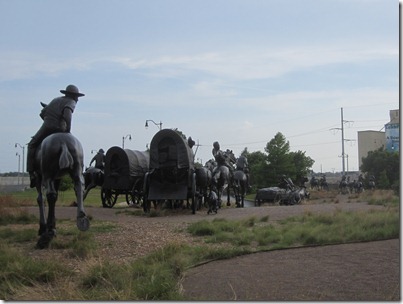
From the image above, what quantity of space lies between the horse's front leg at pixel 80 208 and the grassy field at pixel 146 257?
0.39m

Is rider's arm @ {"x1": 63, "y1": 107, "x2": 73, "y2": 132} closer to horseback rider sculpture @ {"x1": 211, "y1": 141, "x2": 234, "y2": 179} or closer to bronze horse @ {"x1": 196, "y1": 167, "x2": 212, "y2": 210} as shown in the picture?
bronze horse @ {"x1": 196, "y1": 167, "x2": 212, "y2": 210}

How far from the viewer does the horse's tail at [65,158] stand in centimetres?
910

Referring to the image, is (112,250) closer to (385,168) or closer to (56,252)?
(56,252)

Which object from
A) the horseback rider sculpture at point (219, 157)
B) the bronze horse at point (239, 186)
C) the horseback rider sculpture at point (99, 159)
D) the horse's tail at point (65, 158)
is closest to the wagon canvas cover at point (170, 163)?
the horseback rider sculpture at point (219, 157)

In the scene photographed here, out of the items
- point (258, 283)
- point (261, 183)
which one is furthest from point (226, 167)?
point (261, 183)

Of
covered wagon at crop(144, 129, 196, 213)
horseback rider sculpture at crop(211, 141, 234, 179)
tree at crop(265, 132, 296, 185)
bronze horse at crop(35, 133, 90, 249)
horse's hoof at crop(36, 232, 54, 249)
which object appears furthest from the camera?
tree at crop(265, 132, 296, 185)

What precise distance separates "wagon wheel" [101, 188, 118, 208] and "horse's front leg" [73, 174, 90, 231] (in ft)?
47.8

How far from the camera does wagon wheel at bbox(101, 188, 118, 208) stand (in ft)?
78.6

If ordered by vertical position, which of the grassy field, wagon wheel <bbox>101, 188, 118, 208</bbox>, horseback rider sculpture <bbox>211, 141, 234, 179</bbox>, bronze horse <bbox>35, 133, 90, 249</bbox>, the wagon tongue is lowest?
the grassy field

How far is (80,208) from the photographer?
28.8 feet

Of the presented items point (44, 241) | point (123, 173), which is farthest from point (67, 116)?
A: point (123, 173)

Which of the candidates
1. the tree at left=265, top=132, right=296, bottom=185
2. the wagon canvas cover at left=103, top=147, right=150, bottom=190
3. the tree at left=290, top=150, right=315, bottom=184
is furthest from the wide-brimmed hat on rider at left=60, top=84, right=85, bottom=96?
the tree at left=290, top=150, right=315, bottom=184

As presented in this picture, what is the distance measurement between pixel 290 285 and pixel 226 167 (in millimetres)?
14384

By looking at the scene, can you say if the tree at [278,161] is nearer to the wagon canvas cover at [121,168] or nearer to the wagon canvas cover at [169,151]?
the wagon canvas cover at [121,168]
